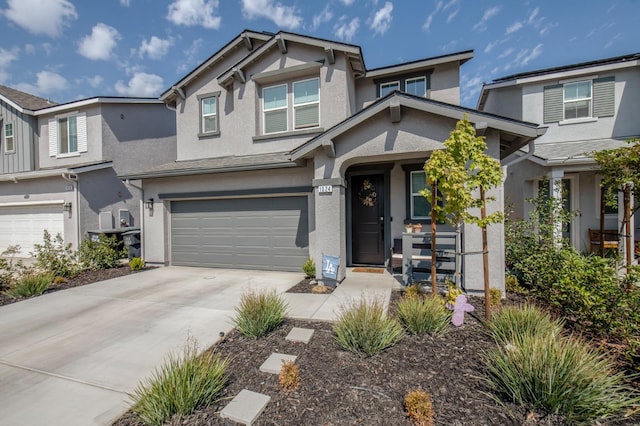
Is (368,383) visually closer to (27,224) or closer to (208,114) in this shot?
(208,114)

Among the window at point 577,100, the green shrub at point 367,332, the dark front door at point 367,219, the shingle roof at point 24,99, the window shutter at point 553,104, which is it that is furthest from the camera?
the shingle roof at point 24,99

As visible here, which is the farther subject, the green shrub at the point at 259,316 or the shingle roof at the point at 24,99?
the shingle roof at the point at 24,99

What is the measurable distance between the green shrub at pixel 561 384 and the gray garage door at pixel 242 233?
579cm

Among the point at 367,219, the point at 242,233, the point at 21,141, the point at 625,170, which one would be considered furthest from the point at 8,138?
the point at 625,170

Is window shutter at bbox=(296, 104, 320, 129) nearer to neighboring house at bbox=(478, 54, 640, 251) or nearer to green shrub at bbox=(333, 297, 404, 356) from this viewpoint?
green shrub at bbox=(333, 297, 404, 356)

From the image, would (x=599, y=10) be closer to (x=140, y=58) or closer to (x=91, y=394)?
(x=91, y=394)

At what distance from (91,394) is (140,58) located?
12.4 metres

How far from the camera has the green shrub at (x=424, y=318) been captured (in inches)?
154

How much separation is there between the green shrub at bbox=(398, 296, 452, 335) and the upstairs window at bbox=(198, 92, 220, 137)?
361 inches

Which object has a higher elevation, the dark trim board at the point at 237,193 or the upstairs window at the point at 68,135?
the upstairs window at the point at 68,135

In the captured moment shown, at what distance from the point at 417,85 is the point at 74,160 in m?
14.7

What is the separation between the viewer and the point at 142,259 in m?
9.54

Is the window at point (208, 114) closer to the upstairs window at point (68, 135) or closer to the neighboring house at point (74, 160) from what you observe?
the neighboring house at point (74, 160)

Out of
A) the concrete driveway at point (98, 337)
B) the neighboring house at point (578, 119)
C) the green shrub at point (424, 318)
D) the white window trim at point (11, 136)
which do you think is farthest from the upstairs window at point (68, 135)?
the neighboring house at point (578, 119)
